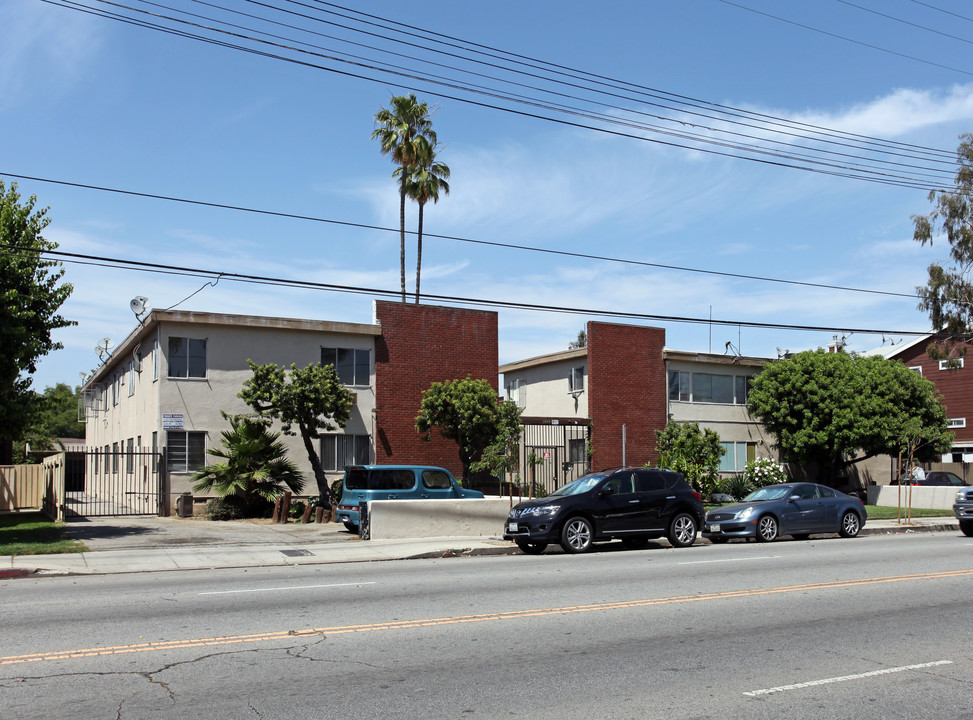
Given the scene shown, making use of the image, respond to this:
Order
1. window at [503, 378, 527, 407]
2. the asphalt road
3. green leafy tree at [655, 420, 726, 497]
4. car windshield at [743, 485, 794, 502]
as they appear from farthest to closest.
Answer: window at [503, 378, 527, 407]
green leafy tree at [655, 420, 726, 497]
car windshield at [743, 485, 794, 502]
the asphalt road

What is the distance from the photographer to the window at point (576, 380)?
34156 millimetres

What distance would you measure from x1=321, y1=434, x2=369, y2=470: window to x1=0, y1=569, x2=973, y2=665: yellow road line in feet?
64.1

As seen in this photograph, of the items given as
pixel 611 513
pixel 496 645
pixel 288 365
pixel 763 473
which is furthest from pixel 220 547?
pixel 763 473

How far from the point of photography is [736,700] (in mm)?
6340

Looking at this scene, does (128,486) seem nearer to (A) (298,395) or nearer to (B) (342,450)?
(B) (342,450)

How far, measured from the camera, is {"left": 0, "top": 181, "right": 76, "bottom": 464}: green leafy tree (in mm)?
18516

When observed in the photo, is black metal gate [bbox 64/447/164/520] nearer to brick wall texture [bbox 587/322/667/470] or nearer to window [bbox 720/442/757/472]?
brick wall texture [bbox 587/322/667/470]

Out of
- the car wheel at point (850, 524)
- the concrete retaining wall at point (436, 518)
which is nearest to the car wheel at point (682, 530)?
the concrete retaining wall at point (436, 518)

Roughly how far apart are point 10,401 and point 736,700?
695 inches

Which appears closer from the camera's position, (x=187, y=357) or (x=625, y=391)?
(x=187, y=357)

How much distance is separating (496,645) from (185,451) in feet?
69.8

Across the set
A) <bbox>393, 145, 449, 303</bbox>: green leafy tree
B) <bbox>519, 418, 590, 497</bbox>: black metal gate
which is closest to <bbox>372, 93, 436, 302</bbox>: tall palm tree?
<bbox>393, 145, 449, 303</bbox>: green leafy tree

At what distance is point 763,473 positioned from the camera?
112 feet

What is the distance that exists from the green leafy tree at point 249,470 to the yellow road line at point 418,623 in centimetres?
1637
